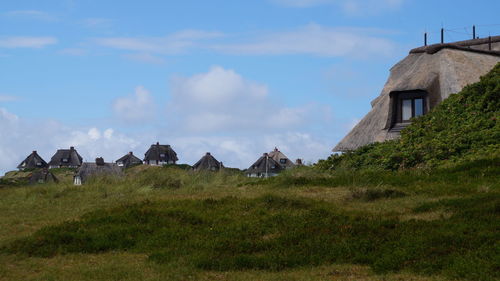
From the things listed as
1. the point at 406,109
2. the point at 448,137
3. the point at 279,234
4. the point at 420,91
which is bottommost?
the point at 279,234

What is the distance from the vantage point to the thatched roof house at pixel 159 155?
5370 inches

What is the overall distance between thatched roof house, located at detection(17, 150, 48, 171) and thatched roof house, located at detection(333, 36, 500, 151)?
11293cm

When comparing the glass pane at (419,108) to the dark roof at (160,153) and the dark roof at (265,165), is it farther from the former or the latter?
the dark roof at (160,153)

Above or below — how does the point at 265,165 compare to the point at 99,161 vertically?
above

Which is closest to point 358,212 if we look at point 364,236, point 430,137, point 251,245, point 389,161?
point 364,236

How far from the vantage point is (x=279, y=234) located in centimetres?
1645

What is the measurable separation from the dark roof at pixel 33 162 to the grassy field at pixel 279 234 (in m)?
121

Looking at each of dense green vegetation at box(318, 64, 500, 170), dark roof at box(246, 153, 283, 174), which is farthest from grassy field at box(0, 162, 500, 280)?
dark roof at box(246, 153, 283, 174)

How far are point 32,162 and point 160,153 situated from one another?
29321 mm

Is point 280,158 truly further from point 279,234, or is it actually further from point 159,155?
point 279,234

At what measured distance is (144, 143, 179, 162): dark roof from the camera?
→ 5374 inches

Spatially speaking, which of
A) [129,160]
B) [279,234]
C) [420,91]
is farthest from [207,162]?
[279,234]

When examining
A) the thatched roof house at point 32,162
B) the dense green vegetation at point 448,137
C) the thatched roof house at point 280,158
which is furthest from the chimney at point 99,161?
the thatched roof house at point 32,162

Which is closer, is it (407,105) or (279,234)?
(279,234)
